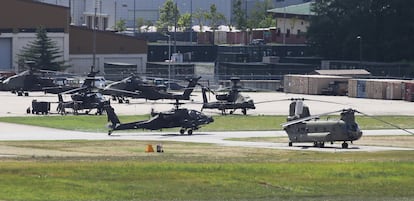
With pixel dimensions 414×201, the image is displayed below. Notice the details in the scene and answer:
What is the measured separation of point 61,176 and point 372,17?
4291 inches

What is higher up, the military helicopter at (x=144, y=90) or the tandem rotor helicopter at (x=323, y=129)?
the military helicopter at (x=144, y=90)

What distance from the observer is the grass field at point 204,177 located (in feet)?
121

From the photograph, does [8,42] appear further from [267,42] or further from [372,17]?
[267,42]

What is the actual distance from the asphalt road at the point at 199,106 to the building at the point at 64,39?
81.4 ft

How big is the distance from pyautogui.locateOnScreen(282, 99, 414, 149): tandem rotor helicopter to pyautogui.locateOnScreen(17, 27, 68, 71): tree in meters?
67.5

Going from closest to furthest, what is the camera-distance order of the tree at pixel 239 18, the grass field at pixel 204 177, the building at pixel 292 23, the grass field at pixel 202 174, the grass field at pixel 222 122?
the grass field at pixel 204 177 < the grass field at pixel 202 174 < the grass field at pixel 222 122 < the building at pixel 292 23 < the tree at pixel 239 18

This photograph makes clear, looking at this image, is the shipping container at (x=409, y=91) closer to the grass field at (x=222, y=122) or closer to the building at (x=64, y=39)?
the grass field at (x=222, y=122)

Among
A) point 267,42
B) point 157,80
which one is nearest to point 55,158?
point 157,80

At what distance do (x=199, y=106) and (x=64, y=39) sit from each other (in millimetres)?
45458

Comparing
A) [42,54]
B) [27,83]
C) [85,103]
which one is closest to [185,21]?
[42,54]

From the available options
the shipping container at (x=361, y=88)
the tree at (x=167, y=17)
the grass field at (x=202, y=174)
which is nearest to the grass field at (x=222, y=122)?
the grass field at (x=202, y=174)

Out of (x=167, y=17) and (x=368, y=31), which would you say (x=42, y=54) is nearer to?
(x=368, y=31)

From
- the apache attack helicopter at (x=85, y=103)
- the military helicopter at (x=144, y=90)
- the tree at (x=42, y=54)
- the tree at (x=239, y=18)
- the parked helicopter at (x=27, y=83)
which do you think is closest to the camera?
the apache attack helicopter at (x=85, y=103)

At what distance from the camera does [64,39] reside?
134625 mm
